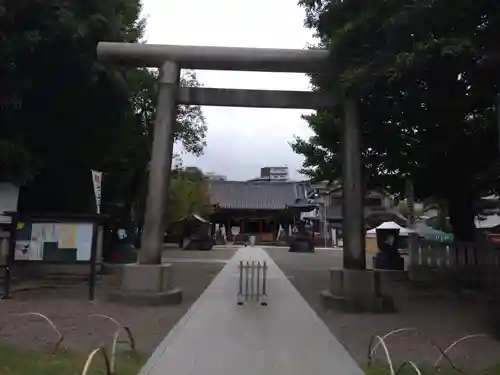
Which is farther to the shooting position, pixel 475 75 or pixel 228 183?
pixel 228 183

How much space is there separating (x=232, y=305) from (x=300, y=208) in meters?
41.8

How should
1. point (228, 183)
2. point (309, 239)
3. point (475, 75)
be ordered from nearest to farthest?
point (475, 75)
point (309, 239)
point (228, 183)

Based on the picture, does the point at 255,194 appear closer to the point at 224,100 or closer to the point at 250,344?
the point at 224,100

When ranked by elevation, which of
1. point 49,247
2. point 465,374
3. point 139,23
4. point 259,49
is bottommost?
point 465,374

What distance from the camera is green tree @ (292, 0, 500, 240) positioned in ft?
27.5

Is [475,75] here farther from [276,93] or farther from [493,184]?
[493,184]

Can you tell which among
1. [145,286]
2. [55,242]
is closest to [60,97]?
[55,242]

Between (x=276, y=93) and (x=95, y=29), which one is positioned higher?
(x=95, y=29)

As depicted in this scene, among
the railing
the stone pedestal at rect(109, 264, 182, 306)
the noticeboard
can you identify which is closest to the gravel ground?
the railing

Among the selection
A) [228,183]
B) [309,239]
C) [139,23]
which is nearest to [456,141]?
[139,23]

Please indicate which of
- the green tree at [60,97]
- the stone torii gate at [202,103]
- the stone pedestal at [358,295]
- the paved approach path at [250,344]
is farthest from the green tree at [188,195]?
the paved approach path at [250,344]

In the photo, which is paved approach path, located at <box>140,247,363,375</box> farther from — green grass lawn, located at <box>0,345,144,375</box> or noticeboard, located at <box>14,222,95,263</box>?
noticeboard, located at <box>14,222,95,263</box>

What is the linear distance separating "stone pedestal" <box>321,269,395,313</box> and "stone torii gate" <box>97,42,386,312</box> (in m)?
0.12

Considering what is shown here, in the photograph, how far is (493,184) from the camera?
17.2m
